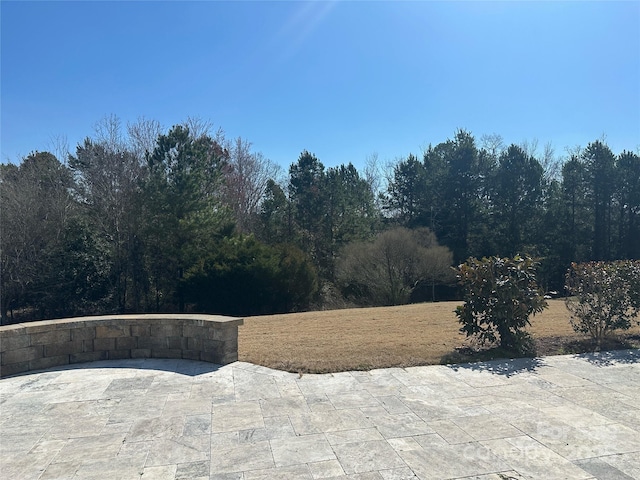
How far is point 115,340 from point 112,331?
13cm

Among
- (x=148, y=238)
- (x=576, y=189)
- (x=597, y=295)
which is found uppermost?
(x=576, y=189)

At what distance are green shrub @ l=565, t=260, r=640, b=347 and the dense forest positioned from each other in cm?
1151

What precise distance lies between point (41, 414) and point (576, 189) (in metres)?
27.7

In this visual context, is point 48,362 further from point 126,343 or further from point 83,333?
point 126,343

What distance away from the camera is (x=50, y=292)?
16.2 m

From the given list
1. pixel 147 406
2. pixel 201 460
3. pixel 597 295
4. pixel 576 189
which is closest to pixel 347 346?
pixel 147 406

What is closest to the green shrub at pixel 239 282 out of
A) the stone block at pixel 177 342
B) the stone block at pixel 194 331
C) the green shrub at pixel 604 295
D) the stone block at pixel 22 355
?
the stone block at pixel 177 342

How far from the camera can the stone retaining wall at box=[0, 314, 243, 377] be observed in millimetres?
5199

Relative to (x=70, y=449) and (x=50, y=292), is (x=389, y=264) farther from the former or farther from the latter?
(x=70, y=449)

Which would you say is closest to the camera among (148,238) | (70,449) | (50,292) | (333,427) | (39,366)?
(70,449)

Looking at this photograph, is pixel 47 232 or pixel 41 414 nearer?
pixel 41 414

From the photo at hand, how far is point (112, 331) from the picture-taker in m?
5.75

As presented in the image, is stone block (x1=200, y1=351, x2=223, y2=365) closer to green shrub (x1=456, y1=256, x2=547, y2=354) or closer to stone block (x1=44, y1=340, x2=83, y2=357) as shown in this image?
stone block (x1=44, y1=340, x2=83, y2=357)

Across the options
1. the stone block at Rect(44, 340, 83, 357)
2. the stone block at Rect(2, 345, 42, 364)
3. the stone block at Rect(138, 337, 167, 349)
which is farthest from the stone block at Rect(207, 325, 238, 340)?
the stone block at Rect(2, 345, 42, 364)
